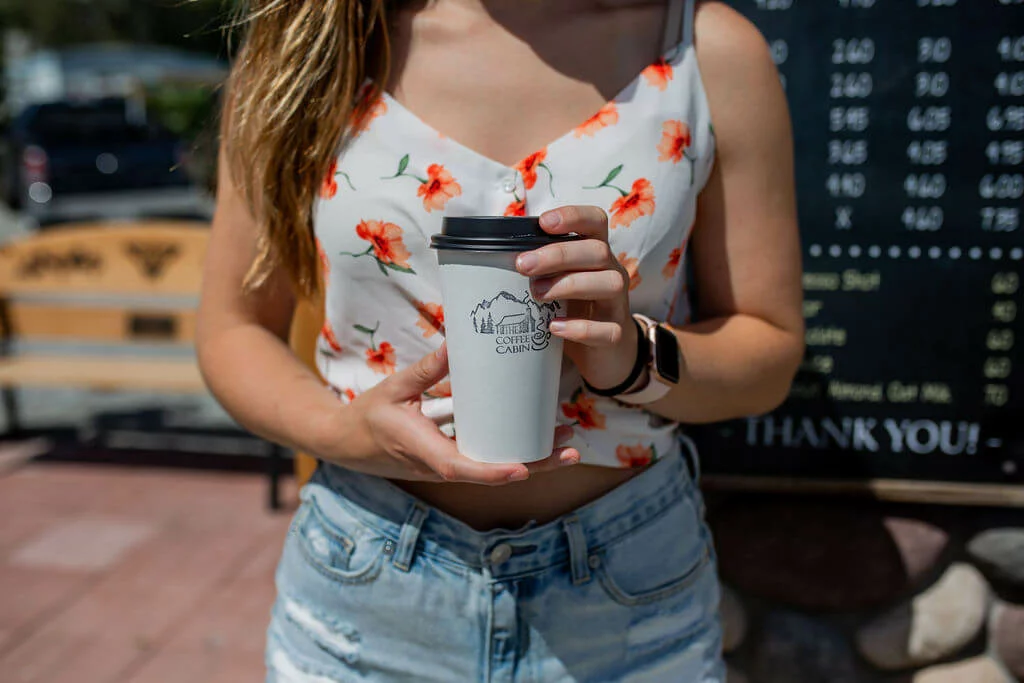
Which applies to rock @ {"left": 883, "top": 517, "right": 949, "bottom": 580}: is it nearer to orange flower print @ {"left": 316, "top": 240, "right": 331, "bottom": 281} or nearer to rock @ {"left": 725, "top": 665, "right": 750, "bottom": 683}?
rock @ {"left": 725, "top": 665, "right": 750, "bottom": 683}

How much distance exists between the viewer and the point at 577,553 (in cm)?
119

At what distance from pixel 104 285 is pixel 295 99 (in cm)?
356

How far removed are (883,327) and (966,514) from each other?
0.49 m

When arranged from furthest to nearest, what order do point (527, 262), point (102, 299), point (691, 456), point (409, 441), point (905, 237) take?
point (102, 299)
point (905, 237)
point (691, 456)
point (409, 441)
point (527, 262)

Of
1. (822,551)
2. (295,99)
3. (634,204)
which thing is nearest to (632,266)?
(634,204)

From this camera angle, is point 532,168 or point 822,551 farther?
point 822,551

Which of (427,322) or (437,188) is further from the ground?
(437,188)

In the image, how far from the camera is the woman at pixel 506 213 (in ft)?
3.81

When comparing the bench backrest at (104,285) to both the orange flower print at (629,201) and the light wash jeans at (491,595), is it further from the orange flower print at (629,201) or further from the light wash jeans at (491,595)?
the orange flower print at (629,201)

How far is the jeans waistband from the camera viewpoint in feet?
3.88

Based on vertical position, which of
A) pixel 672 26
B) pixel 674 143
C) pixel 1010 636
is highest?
pixel 672 26

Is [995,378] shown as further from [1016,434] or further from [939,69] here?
[939,69]

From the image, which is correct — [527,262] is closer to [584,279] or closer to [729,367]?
[584,279]

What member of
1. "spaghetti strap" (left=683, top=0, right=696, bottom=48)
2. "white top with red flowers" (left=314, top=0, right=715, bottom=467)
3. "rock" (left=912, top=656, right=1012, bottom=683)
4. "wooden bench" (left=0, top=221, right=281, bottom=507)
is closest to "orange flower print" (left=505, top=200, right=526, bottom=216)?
"white top with red flowers" (left=314, top=0, right=715, bottom=467)
